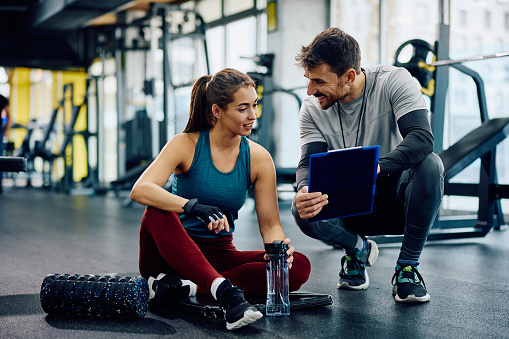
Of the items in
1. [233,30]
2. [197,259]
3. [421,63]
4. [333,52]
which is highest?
[233,30]

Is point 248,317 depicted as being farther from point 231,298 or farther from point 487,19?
point 487,19

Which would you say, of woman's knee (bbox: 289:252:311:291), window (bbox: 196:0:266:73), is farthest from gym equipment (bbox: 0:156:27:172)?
window (bbox: 196:0:266:73)

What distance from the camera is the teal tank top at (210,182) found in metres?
1.90

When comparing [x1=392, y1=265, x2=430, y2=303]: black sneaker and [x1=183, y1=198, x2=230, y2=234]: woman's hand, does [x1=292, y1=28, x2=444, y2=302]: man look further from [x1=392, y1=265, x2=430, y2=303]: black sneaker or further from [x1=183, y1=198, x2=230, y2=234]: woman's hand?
[x1=183, y1=198, x2=230, y2=234]: woman's hand

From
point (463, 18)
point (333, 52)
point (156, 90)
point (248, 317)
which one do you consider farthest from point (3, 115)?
point (248, 317)

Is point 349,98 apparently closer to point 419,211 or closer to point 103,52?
point 419,211

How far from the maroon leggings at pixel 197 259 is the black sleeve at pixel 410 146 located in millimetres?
416

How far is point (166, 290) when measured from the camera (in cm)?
189

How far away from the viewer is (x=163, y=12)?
638 cm

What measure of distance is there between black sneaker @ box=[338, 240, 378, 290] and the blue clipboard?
382 mm

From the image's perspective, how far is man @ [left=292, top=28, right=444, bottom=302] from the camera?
1.93 meters

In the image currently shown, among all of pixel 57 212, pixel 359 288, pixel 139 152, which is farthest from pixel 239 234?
pixel 139 152

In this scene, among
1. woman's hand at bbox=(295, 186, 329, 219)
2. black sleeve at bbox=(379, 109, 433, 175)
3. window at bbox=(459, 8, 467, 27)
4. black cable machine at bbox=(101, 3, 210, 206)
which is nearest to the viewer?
woman's hand at bbox=(295, 186, 329, 219)

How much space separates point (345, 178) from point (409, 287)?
470 mm
